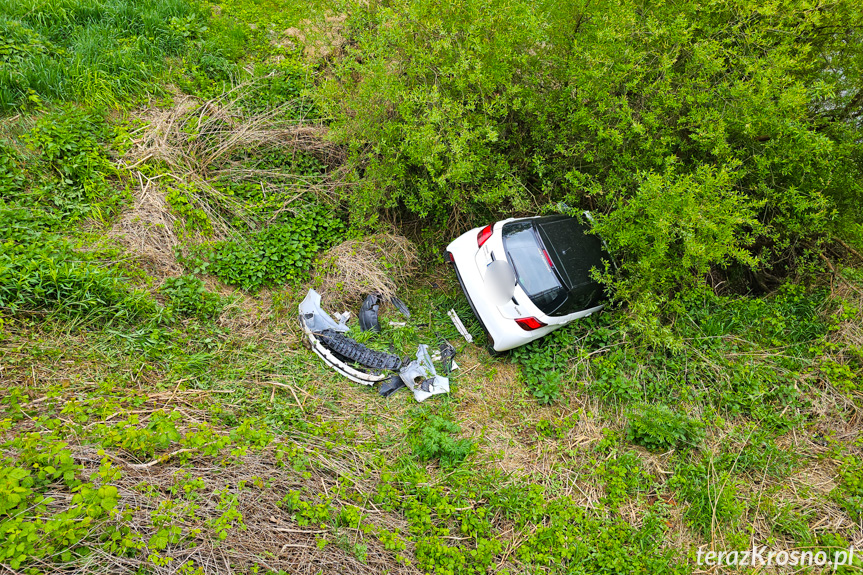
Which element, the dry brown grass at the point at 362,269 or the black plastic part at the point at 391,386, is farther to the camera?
the dry brown grass at the point at 362,269

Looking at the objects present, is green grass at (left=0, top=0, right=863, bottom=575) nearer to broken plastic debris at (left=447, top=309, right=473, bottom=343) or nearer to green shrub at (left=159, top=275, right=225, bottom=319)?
green shrub at (left=159, top=275, right=225, bottom=319)

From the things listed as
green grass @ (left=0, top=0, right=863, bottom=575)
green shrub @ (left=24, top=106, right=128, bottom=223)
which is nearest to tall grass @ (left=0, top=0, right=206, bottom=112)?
green grass @ (left=0, top=0, right=863, bottom=575)

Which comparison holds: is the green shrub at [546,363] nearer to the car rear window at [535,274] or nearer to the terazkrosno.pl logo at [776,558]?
the car rear window at [535,274]

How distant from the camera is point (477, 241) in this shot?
534 cm

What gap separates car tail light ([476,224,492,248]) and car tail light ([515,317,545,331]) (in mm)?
989

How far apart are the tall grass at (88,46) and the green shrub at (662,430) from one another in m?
7.31

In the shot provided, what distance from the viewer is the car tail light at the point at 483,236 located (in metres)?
5.28

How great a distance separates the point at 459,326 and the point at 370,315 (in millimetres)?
1114

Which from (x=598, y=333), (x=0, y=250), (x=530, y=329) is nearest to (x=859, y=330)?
(x=598, y=333)

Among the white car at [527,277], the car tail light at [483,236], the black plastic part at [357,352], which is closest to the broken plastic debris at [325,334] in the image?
the black plastic part at [357,352]

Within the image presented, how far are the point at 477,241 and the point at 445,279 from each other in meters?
1.09

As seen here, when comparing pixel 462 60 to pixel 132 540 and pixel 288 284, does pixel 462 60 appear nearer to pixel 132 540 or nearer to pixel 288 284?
pixel 288 284

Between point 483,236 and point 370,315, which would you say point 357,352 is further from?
point 483,236

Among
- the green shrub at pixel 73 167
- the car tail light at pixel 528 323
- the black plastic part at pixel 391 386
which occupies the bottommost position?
the black plastic part at pixel 391 386
